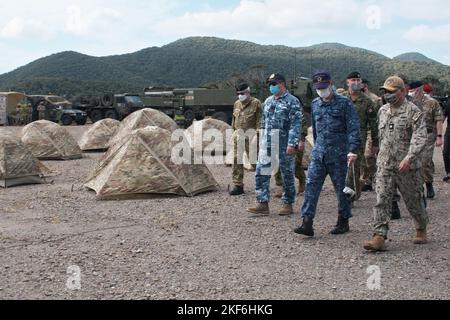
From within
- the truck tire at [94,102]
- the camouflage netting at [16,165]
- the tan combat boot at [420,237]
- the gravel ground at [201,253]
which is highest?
the truck tire at [94,102]

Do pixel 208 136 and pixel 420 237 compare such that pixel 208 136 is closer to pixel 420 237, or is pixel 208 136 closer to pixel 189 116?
pixel 420 237

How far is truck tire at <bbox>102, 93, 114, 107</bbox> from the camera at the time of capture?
1135 inches

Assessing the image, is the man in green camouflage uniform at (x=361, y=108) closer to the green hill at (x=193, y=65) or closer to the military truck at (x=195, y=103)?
the military truck at (x=195, y=103)

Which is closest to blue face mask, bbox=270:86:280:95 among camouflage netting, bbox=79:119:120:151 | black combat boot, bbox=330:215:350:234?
black combat boot, bbox=330:215:350:234

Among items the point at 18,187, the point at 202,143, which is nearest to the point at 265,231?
the point at 18,187

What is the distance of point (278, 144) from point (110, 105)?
77.1 ft

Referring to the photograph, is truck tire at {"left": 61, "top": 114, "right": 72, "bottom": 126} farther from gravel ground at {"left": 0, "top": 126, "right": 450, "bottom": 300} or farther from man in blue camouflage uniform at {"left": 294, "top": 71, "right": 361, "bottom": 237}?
man in blue camouflage uniform at {"left": 294, "top": 71, "right": 361, "bottom": 237}

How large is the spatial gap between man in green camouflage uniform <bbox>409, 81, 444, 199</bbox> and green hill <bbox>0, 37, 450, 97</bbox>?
62.7m

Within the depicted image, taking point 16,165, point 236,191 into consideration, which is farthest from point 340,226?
point 16,165

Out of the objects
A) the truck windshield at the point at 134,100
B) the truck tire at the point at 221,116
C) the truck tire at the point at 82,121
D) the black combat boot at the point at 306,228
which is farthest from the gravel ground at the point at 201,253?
the truck tire at the point at 82,121

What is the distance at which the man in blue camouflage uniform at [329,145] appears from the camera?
5.39 m

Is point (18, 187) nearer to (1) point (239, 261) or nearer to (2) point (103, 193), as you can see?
(2) point (103, 193)

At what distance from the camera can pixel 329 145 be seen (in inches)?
214

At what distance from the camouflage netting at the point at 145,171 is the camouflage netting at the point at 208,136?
4.54 metres
